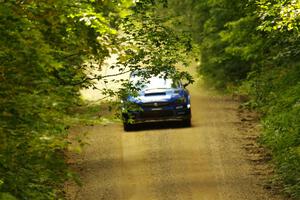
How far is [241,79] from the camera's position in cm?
3061

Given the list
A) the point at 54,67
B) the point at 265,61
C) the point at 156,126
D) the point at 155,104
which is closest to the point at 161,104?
the point at 155,104

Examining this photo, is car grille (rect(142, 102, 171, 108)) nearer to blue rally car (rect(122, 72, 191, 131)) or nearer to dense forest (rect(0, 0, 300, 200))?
blue rally car (rect(122, 72, 191, 131))

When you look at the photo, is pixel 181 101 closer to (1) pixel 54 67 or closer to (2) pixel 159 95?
(2) pixel 159 95

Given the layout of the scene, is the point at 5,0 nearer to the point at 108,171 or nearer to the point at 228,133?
the point at 108,171

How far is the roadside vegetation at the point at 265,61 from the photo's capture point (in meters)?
15.5

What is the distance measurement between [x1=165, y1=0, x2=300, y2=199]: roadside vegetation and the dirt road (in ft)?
3.34

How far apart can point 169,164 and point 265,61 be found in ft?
27.9

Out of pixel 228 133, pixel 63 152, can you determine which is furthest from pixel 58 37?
pixel 228 133

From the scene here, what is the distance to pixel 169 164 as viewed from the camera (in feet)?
60.6

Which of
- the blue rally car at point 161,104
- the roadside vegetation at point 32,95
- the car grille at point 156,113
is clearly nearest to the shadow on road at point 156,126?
the blue rally car at point 161,104

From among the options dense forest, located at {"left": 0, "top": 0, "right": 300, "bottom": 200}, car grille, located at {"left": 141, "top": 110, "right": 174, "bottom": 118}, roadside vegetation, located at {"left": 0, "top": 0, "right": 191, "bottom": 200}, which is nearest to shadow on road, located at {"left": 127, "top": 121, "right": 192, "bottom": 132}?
car grille, located at {"left": 141, "top": 110, "right": 174, "bottom": 118}

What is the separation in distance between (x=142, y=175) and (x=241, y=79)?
555 inches

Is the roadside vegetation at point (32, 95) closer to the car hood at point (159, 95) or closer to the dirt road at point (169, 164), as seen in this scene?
the dirt road at point (169, 164)

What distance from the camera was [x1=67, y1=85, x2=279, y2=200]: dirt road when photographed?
1574 centimetres
